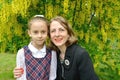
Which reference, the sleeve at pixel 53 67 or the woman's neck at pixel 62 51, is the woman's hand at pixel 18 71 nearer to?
the sleeve at pixel 53 67

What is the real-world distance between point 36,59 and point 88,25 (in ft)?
11.8

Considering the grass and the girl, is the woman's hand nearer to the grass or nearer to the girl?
the girl

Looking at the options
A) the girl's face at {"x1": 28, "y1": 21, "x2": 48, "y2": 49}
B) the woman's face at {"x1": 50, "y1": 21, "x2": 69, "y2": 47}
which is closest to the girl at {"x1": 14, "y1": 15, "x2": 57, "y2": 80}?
the girl's face at {"x1": 28, "y1": 21, "x2": 48, "y2": 49}

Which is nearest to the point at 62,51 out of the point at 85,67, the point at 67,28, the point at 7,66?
the point at 67,28

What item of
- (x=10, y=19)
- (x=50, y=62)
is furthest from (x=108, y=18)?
(x=50, y=62)

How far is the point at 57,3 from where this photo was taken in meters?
6.22

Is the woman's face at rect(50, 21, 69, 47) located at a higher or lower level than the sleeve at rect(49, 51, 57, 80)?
higher

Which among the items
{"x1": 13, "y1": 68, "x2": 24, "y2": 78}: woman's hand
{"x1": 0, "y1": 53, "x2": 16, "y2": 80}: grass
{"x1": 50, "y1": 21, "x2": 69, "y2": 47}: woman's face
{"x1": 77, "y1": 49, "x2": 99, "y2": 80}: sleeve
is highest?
{"x1": 50, "y1": 21, "x2": 69, "y2": 47}: woman's face

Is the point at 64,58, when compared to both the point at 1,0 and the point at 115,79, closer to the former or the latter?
the point at 1,0

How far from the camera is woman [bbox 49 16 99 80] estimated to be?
125 inches

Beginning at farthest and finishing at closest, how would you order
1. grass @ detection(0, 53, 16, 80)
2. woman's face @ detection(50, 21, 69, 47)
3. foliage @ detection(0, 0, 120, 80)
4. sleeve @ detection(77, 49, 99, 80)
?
grass @ detection(0, 53, 16, 80)
foliage @ detection(0, 0, 120, 80)
woman's face @ detection(50, 21, 69, 47)
sleeve @ detection(77, 49, 99, 80)

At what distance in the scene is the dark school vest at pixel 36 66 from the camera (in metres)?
3.41

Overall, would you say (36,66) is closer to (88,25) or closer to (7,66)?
(88,25)

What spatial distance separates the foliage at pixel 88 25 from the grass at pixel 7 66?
2.18 m
